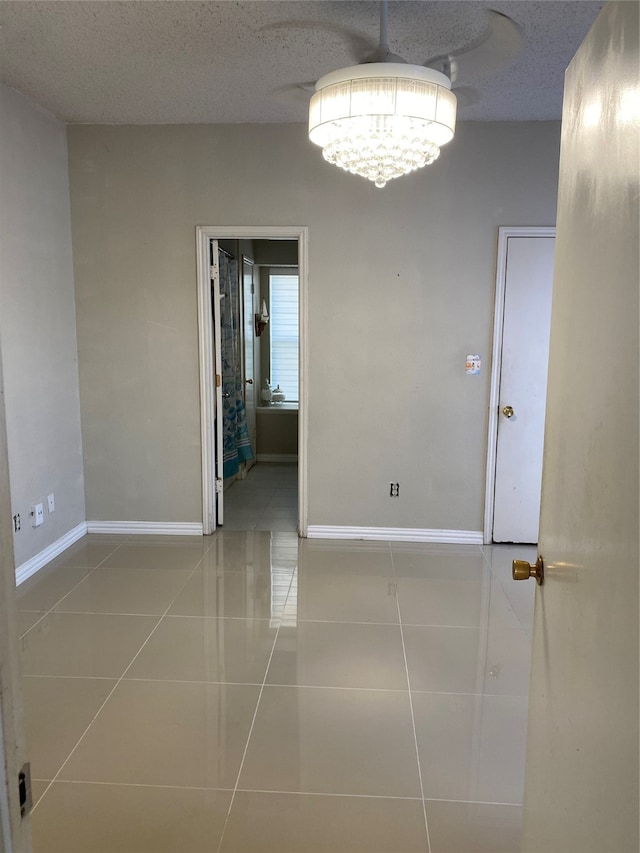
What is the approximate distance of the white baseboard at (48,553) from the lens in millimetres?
3691

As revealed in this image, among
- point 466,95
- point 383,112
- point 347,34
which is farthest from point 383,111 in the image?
point 466,95

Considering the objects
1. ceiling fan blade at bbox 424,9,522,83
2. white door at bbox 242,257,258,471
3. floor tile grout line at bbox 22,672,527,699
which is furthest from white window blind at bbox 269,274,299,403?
floor tile grout line at bbox 22,672,527,699

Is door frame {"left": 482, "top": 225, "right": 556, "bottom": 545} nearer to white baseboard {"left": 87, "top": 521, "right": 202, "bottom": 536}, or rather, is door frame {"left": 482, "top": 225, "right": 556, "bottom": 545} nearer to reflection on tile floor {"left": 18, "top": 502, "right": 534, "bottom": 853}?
reflection on tile floor {"left": 18, "top": 502, "right": 534, "bottom": 853}

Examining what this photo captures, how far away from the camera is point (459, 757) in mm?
2178

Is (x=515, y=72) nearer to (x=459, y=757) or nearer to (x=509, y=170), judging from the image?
(x=509, y=170)

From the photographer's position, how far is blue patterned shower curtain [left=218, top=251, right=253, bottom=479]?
18.0 feet

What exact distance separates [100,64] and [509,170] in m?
2.54

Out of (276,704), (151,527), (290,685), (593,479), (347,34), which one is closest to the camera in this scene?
(593,479)

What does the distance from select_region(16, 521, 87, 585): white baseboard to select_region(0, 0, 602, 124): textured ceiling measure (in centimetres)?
277

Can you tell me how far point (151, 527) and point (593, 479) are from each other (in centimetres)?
394

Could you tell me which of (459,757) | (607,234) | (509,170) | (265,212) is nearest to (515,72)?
(509,170)

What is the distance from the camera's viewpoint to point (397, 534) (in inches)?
174

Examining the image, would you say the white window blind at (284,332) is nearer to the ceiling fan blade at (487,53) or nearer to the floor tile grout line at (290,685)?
the ceiling fan blade at (487,53)

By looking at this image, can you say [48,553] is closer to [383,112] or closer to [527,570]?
[383,112]
